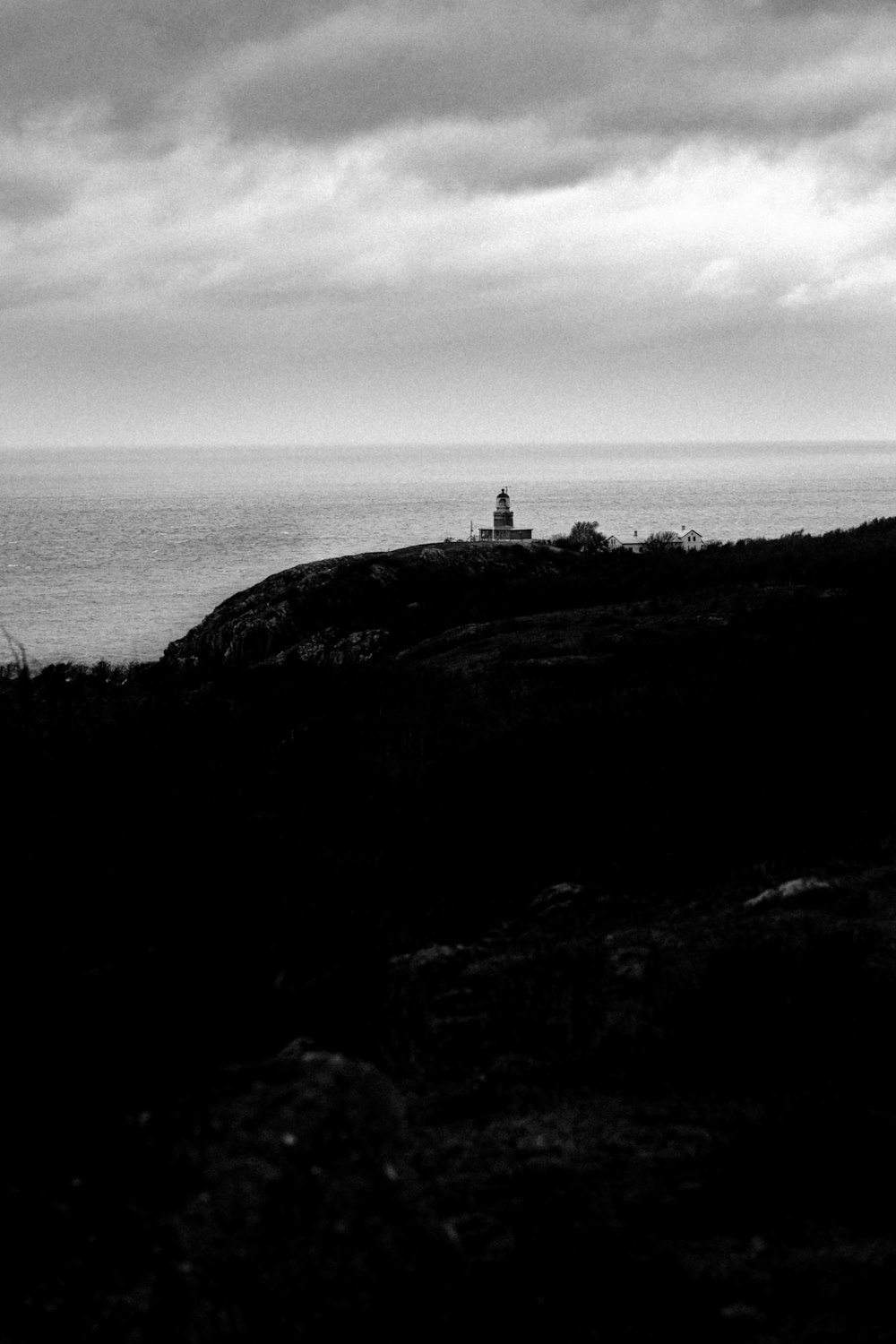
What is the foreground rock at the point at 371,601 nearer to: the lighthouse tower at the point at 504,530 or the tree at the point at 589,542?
the tree at the point at 589,542

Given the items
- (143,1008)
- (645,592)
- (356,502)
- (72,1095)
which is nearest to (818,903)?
(143,1008)

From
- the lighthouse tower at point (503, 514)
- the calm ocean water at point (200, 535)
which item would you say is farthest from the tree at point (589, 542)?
the calm ocean water at point (200, 535)

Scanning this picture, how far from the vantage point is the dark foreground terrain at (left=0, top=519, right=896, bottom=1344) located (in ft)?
9.72

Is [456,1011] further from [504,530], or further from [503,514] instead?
[503,514]

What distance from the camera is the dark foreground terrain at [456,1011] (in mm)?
2963

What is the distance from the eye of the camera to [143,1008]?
163 inches

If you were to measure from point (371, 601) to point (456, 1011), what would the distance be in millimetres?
19300

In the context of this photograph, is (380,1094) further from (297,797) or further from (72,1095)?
(297,797)

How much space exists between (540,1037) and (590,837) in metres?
3.40

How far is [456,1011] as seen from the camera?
6340 millimetres

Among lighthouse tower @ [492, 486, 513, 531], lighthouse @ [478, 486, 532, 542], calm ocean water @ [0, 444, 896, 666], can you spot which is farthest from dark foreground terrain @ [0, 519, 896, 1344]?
lighthouse tower @ [492, 486, 513, 531]

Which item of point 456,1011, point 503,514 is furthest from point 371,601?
point 503,514

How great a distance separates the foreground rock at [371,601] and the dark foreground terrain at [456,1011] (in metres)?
9.29

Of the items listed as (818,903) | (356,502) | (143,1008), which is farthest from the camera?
(356,502)
